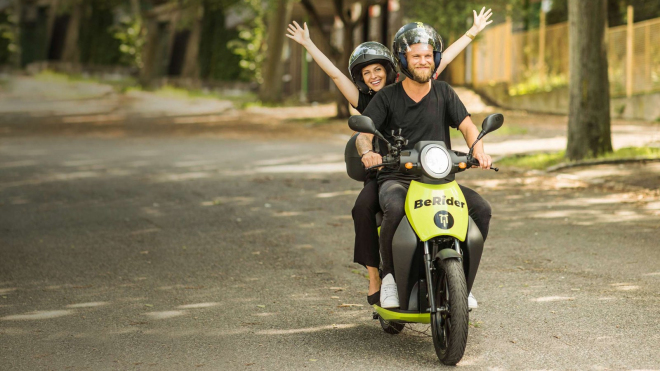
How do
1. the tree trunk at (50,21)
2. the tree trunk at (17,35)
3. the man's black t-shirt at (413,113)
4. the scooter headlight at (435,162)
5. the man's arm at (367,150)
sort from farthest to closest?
the tree trunk at (17,35) < the tree trunk at (50,21) < the man's black t-shirt at (413,113) < the man's arm at (367,150) < the scooter headlight at (435,162)

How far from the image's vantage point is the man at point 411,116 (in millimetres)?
5316

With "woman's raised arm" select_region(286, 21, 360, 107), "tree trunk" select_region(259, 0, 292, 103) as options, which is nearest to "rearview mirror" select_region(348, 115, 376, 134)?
"woman's raised arm" select_region(286, 21, 360, 107)

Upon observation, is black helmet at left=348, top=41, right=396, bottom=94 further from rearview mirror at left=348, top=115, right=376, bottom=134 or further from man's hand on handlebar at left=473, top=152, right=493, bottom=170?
man's hand on handlebar at left=473, top=152, right=493, bottom=170

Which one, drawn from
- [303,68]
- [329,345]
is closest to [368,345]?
[329,345]

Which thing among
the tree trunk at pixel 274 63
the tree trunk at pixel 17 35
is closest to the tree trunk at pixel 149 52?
the tree trunk at pixel 274 63

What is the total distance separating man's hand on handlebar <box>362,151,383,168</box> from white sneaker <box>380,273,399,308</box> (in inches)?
26.0

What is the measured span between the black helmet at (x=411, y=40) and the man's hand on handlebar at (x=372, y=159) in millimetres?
533

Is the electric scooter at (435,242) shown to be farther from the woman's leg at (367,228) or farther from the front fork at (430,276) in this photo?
the woman's leg at (367,228)

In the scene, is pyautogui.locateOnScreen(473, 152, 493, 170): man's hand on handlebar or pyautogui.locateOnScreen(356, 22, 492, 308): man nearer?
pyautogui.locateOnScreen(473, 152, 493, 170): man's hand on handlebar

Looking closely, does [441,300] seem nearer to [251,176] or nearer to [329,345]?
[329,345]

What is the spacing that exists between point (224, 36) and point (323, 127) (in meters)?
18.2

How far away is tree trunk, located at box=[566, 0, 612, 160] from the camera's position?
14219mm

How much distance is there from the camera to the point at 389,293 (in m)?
5.36

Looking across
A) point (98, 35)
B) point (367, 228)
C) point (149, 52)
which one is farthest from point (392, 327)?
point (98, 35)
